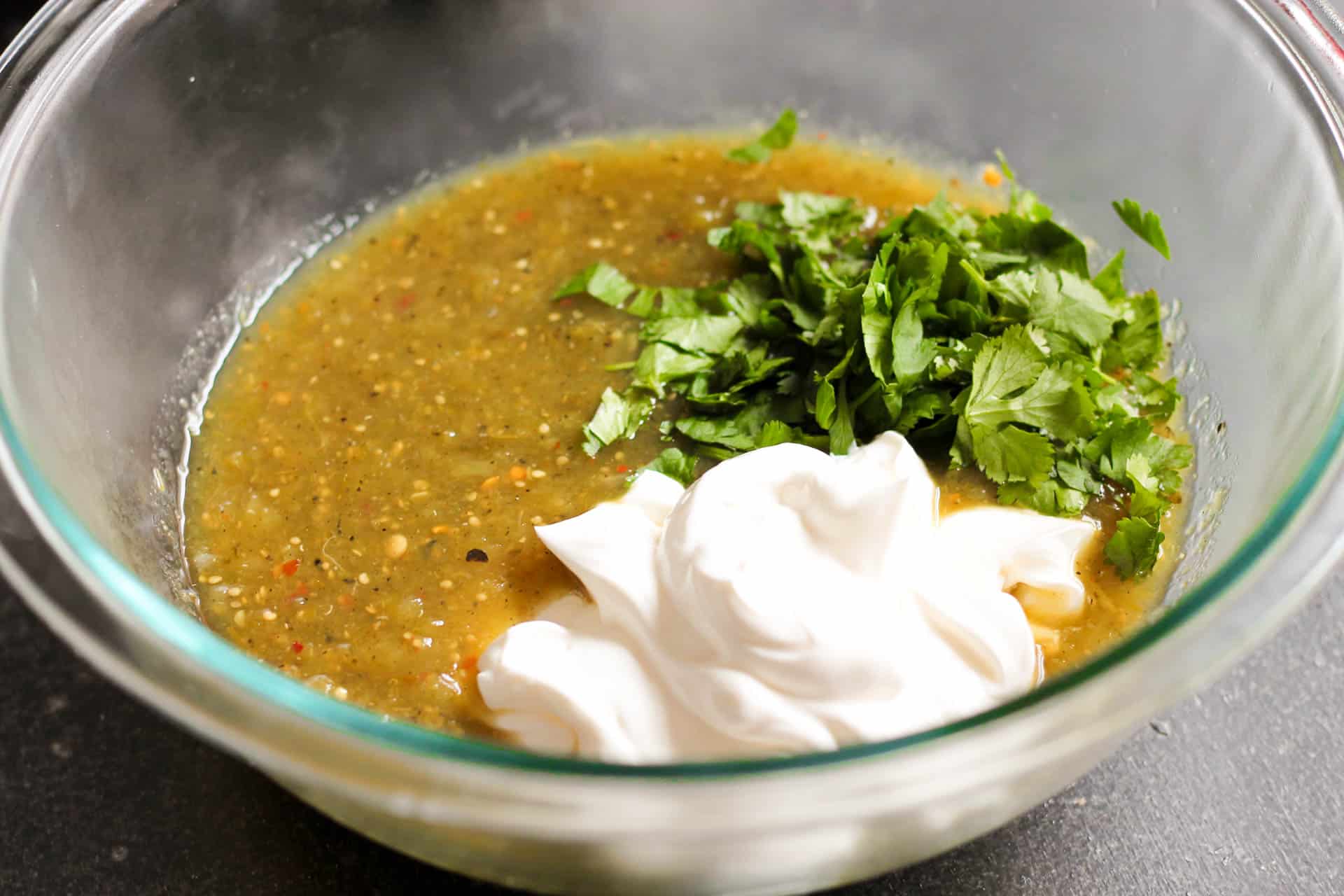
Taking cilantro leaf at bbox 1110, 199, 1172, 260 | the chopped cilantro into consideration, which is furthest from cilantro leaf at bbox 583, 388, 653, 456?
cilantro leaf at bbox 1110, 199, 1172, 260

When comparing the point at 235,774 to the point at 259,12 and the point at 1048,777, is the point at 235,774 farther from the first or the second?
the point at 259,12

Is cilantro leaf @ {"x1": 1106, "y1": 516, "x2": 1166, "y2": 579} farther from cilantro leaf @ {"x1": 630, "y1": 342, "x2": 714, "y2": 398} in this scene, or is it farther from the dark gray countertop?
cilantro leaf @ {"x1": 630, "y1": 342, "x2": 714, "y2": 398}

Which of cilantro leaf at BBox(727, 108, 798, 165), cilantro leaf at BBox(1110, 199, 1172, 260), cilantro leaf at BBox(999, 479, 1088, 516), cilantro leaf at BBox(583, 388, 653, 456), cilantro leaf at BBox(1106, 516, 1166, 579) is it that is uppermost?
cilantro leaf at BBox(1110, 199, 1172, 260)

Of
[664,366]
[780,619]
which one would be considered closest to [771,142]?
[664,366]

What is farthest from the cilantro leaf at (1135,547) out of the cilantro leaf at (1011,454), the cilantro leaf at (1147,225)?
the cilantro leaf at (1147,225)

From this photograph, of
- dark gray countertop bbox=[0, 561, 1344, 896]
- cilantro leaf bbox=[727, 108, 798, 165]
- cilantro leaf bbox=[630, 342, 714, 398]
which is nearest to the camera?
dark gray countertop bbox=[0, 561, 1344, 896]

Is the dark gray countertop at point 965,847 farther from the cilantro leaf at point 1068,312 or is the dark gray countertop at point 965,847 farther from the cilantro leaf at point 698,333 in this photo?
the cilantro leaf at point 698,333

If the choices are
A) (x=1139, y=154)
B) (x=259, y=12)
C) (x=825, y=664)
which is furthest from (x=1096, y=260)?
(x=259, y=12)
